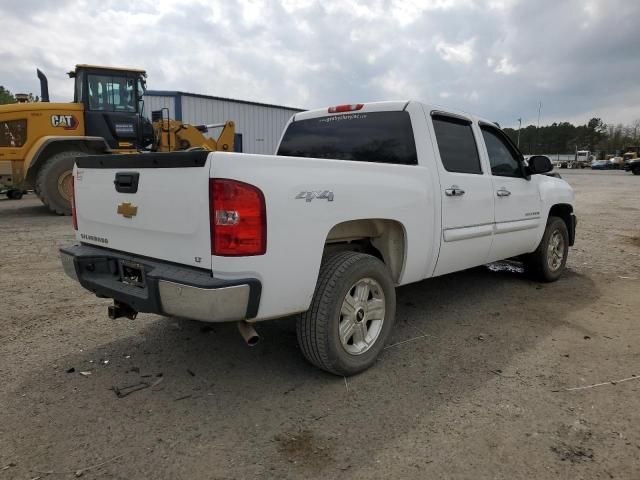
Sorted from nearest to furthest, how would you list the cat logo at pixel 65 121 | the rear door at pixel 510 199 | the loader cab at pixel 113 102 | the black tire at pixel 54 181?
the rear door at pixel 510 199, the black tire at pixel 54 181, the cat logo at pixel 65 121, the loader cab at pixel 113 102

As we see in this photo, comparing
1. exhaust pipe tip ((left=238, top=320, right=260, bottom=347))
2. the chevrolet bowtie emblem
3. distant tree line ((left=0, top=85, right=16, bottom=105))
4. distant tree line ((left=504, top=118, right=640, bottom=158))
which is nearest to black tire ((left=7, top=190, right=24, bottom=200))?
the chevrolet bowtie emblem

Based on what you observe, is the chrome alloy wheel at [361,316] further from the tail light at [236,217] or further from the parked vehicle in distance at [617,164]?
the parked vehicle in distance at [617,164]

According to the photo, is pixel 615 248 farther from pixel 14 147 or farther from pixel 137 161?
pixel 14 147

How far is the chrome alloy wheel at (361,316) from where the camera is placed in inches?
127

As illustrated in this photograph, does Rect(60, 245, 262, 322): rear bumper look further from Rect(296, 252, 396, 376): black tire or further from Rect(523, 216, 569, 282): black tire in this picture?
Rect(523, 216, 569, 282): black tire

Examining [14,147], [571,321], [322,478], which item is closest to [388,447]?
[322,478]

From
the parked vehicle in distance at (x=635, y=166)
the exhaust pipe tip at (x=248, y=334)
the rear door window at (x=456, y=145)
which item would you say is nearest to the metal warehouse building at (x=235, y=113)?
the rear door window at (x=456, y=145)

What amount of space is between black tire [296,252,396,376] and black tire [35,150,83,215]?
31.0 ft

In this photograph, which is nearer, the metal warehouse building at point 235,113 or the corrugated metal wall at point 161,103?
the corrugated metal wall at point 161,103

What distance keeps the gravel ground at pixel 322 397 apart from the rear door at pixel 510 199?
658 mm

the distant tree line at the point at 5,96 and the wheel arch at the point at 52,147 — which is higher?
the distant tree line at the point at 5,96

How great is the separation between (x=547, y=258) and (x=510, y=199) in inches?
51.7

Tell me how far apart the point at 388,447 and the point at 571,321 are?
2.76 metres

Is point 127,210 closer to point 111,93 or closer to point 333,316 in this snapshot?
point 333,316
